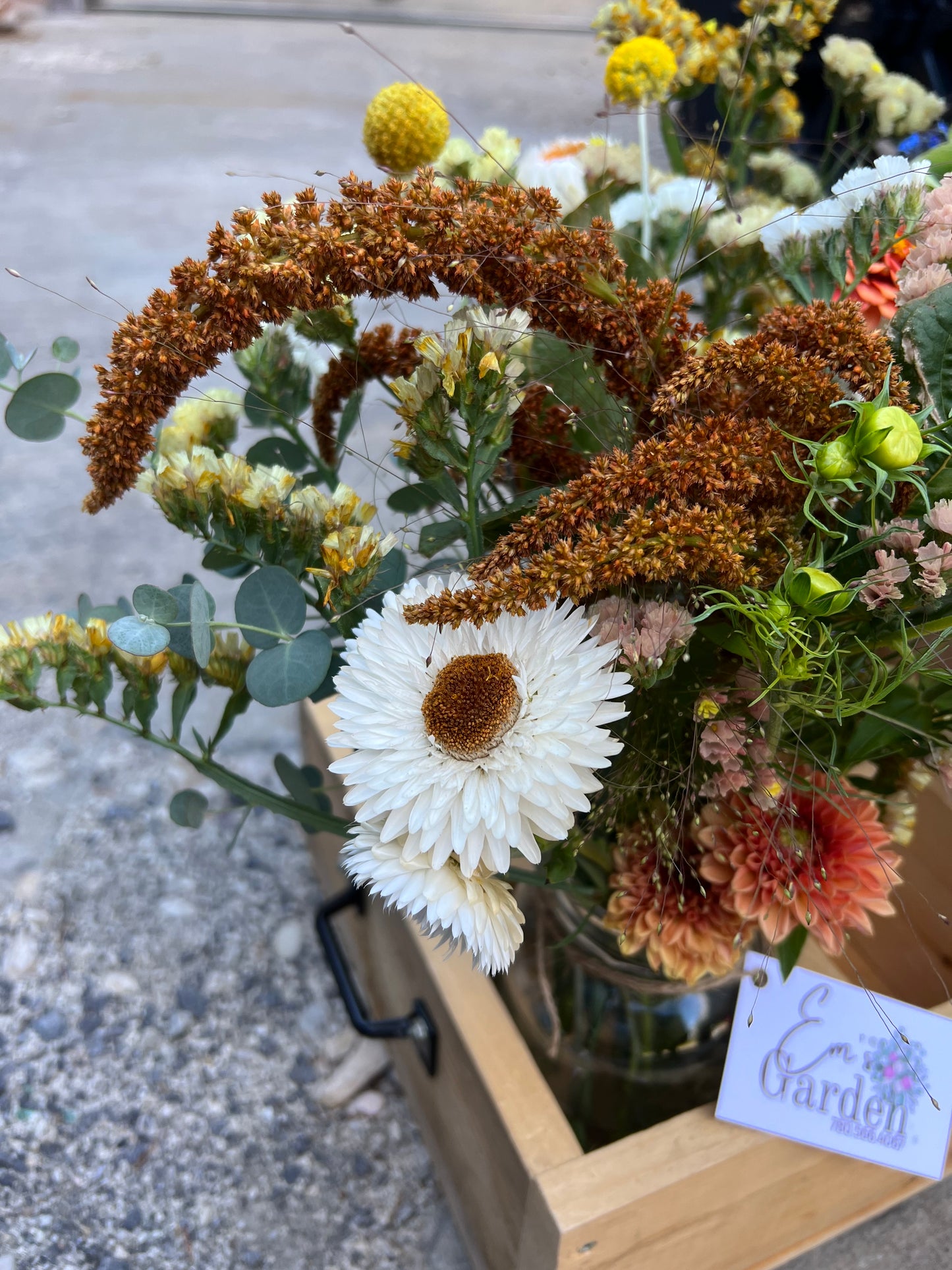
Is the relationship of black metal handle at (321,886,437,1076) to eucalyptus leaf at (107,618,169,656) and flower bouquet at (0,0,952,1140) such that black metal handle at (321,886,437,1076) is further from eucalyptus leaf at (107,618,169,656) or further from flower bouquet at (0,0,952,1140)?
eucalyptus leaf at (107,618,169,656)

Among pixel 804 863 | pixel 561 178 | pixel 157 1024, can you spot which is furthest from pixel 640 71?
pixel 157 1024

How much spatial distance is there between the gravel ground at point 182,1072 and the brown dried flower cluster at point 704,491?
0.48 meters

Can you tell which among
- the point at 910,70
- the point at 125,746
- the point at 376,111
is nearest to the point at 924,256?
the point at 376,111

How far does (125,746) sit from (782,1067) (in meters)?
0.63

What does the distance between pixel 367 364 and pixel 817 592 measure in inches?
7.4

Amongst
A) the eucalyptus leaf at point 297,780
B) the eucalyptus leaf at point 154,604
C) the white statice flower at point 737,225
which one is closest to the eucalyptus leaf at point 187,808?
the eucalyptus leaf at point 297,780

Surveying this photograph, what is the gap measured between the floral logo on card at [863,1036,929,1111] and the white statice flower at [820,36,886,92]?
1.77 ft

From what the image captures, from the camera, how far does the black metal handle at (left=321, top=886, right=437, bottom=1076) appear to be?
0.49 metres

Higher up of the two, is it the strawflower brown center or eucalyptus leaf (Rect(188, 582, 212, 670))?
the strawflower brown center

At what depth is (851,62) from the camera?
55cm

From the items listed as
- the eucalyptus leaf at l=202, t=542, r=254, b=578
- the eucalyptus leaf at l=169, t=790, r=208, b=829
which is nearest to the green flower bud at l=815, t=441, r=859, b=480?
the eucalyptus leaf at l=202, t=542, r=254, b=578

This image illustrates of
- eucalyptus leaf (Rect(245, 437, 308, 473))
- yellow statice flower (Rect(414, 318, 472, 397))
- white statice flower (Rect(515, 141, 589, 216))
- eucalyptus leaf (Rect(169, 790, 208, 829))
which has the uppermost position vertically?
yellow statice flower (Rect(414, 318, 472, 397))

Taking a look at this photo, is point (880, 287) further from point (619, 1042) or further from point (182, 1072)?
point (182, 1072)

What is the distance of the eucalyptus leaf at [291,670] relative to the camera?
1.00 feet
